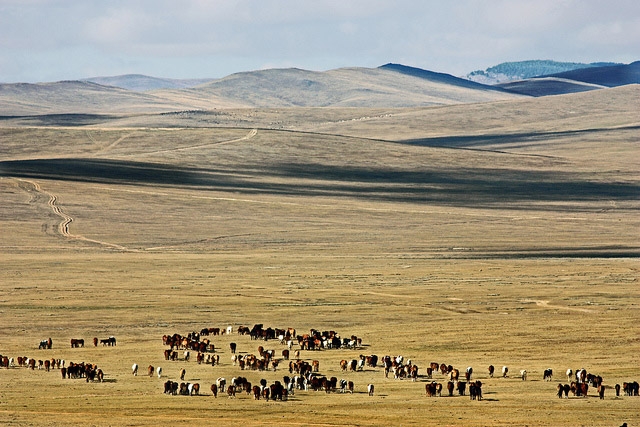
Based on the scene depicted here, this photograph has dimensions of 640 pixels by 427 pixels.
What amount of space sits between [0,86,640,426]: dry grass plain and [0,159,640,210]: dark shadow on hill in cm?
52

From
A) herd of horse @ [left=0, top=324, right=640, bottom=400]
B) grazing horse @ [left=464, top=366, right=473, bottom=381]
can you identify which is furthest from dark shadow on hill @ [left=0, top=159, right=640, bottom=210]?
grazing horse @ [left=464, top=366, right=473, bottom=381]

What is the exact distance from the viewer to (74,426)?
32156 millimetres

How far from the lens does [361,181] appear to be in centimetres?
14362

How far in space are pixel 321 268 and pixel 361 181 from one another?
64.3 metres

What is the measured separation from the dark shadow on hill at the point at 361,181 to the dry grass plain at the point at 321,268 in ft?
1.70

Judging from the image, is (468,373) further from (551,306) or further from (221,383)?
(551,306)

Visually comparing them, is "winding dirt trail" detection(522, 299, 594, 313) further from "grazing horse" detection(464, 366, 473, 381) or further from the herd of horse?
"grazing horse" detection(464, 366, 473, 381)

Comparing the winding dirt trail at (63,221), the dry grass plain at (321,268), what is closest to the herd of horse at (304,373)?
the dry grass plain at (321,268)

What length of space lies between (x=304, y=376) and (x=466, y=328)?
15110 mm

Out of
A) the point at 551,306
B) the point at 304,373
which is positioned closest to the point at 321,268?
the point at 551,306

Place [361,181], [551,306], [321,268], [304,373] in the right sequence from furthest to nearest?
[361,181] → [321,268] → [551,306] → [304,373]

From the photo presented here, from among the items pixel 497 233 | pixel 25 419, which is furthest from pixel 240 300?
pixel 497 233

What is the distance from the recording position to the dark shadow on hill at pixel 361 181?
5177 inches

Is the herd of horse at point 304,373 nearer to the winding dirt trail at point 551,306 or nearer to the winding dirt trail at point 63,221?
the winding dirt trail at point 551,306
